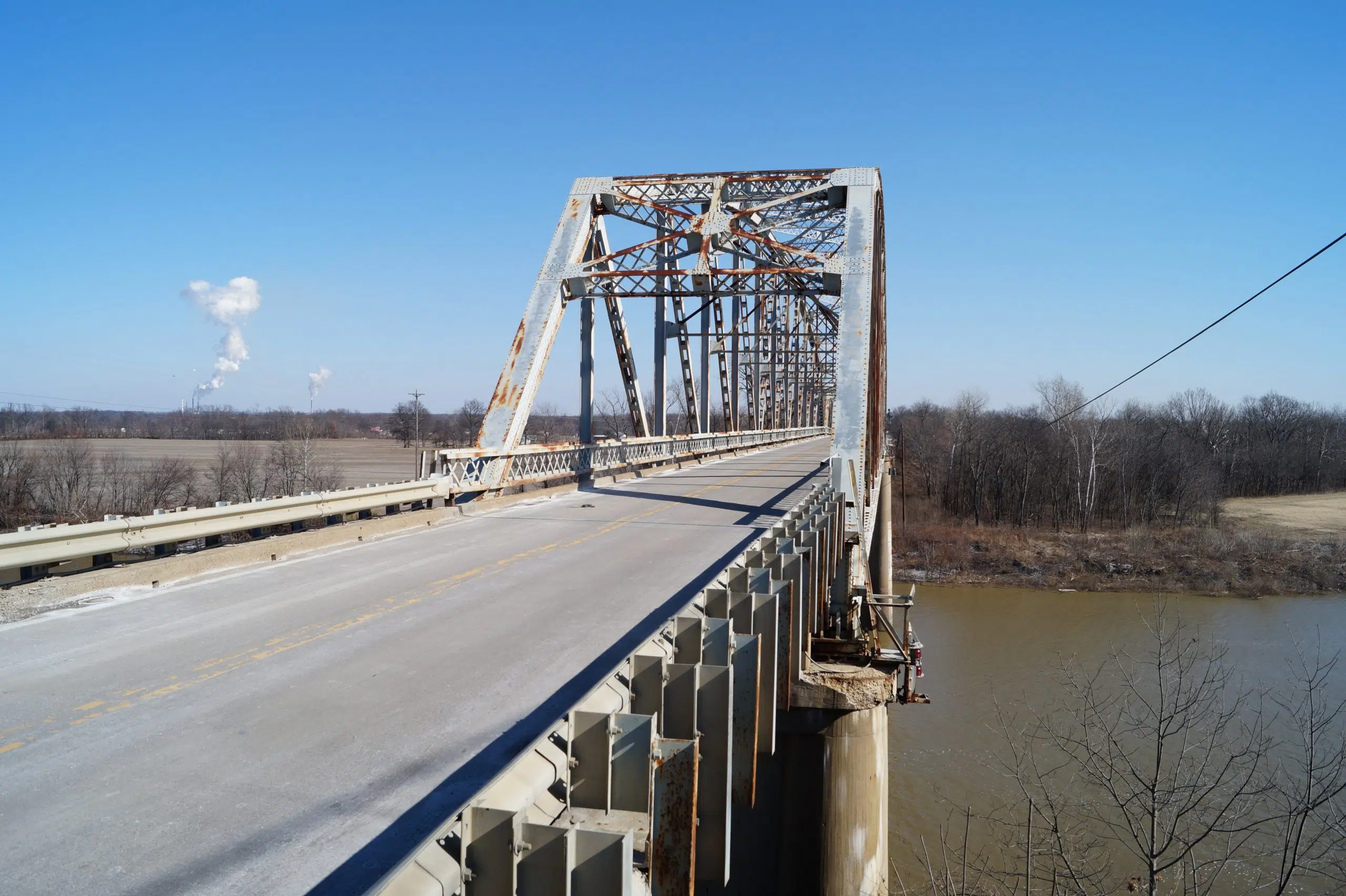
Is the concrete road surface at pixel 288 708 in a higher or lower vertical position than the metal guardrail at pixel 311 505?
lower

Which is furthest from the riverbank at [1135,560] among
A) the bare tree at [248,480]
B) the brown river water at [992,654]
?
the bare tree at [248,480]

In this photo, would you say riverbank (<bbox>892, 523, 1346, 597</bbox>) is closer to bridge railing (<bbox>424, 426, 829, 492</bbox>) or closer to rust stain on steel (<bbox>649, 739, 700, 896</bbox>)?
bridge railing (<bbox>424, 426, 829, 492</bbox>)

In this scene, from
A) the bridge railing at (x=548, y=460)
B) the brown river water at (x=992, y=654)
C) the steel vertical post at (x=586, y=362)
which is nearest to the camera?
the bridge railing at (x=548, y=460)

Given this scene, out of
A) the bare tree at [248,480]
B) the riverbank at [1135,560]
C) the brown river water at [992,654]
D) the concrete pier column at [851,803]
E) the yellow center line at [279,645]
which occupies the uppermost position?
the yellow center line at [279,645]

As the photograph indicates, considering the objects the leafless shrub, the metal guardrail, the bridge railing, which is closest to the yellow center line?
the metal guardrail

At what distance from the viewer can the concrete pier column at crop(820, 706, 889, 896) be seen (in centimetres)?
1030

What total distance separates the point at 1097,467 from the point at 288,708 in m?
65.8

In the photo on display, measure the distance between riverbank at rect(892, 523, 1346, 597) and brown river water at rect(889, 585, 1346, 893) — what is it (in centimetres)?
152

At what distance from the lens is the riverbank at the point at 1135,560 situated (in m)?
41.4

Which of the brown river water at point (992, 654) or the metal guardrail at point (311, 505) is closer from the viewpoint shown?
the metal guardrail at point (311, 505)

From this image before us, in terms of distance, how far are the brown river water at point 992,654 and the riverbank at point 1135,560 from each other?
4.99ft

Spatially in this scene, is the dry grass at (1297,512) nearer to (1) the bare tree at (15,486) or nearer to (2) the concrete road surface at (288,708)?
(2) the concrete road surface at (288,708)

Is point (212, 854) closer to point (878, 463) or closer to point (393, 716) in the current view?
point (393, 716)

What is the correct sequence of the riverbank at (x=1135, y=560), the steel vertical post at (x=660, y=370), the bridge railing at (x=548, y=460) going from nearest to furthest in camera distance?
the bridge railing at (x=548, y=460), the steel vertical post at (x=660, y=370), the riverbank at (x=1135, y=560)
